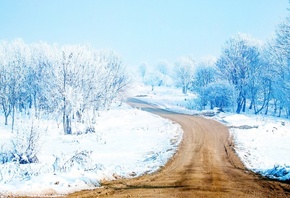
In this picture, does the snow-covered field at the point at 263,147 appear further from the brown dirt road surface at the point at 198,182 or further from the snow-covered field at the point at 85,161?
the snow-covered field at the point at 85,161

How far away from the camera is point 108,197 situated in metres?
9.92

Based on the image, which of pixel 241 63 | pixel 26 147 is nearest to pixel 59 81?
pixel 26 147

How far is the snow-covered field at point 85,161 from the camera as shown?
10.6 meters

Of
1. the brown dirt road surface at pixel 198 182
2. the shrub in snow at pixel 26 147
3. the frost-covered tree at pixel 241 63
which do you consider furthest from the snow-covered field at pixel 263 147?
the frost-covered tree at pixel 241 63

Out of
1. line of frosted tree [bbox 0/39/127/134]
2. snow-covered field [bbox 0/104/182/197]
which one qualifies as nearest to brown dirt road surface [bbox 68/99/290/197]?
snow-covered field [bbox 0/104/182/197]

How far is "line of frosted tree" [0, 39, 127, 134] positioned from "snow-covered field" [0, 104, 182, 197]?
371cm

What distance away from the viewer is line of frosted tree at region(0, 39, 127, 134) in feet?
137

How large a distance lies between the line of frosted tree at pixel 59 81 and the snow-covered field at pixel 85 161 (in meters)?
3.71

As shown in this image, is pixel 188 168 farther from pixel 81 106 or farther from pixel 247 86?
pixel 247 86

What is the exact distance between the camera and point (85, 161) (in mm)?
16406

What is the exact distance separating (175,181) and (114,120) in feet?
122

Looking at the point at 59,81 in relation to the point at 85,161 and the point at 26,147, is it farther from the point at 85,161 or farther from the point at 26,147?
the point at 85,161

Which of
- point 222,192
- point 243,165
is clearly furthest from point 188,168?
point 222,192

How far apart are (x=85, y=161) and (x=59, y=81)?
2717 centimetres
